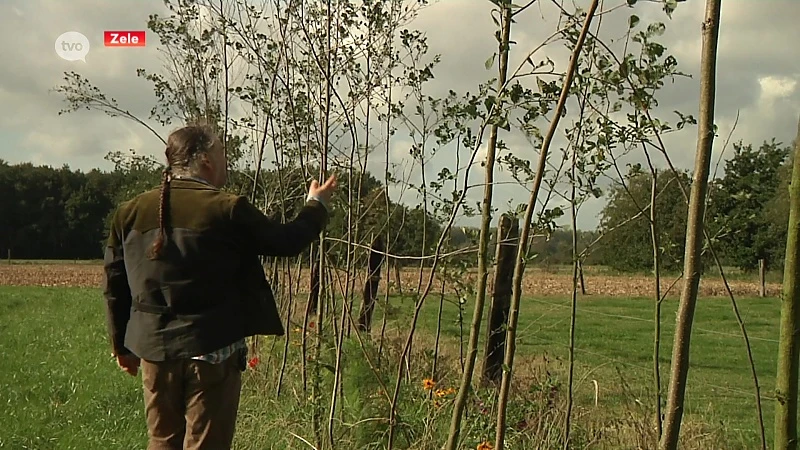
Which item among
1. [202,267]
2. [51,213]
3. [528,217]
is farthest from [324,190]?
[51,213]

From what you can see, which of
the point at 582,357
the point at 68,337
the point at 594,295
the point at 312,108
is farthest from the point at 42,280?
the point at 312,108

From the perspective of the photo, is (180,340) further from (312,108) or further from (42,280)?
(42,280)

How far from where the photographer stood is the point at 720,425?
209 inches

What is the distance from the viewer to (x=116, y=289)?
350cm

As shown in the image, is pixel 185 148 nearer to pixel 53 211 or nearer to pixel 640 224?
pixel 640 224

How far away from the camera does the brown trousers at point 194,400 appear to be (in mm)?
3275

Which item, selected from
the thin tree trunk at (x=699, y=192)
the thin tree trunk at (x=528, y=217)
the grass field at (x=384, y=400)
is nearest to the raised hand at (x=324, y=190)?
the thin tree trunk at (x=528, y=217)

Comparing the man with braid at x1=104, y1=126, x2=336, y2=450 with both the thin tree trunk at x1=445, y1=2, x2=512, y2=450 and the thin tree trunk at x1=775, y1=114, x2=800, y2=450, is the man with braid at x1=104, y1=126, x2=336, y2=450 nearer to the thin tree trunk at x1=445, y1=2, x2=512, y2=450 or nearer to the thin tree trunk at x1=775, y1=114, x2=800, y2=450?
the thin tree trunk at x1=445, y1=2, x2=512, y2=450

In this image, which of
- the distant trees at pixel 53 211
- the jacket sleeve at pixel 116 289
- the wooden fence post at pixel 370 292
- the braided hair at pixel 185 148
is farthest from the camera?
the distant trees at pixel 53 211

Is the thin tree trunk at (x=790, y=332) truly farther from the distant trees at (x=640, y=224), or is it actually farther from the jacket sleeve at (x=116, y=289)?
the jacket sleeve at (x=116, y=289)

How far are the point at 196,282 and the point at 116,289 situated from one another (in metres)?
0.51

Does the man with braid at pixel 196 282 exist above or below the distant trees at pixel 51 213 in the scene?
below

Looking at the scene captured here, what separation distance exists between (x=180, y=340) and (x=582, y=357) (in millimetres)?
7951

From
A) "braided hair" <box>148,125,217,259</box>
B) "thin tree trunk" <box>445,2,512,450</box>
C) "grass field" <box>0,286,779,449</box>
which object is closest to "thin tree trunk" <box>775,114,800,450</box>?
"thin tree trunk" <box>445,2,512,450</box>
